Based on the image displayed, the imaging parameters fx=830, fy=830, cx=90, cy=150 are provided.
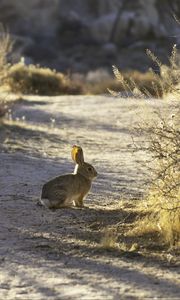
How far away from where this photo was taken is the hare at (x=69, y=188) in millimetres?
8398

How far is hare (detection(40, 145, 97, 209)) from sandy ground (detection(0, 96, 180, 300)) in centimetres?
11

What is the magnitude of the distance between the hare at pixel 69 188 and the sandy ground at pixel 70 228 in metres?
0.11

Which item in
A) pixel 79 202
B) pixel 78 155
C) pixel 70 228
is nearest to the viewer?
pixel 70 228

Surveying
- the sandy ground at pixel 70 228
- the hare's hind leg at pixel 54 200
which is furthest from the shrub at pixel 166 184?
the hare's hind leg at pixel 54 200

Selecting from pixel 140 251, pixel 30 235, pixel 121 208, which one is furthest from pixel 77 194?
pixel 140 251

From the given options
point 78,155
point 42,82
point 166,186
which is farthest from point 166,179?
point 42,82

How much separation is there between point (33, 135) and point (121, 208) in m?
7.39

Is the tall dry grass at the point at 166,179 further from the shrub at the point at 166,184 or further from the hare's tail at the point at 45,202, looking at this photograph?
the hare's tail at the point at 45,202

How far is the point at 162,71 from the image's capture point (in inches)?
290

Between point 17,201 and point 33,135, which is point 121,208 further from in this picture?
point 33,135

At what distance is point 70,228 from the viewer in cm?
760

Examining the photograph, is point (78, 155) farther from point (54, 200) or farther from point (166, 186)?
point (166, 186)

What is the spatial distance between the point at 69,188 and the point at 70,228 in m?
0.99

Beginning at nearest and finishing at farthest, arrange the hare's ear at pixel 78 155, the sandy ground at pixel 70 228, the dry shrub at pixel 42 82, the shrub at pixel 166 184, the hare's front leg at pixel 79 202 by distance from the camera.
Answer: the sandy ground at pixel 70 228
the shrub at pixel 166 184
the hare's front leg at pixel 79 202
the hare's ear at pixel 78 155
the dry shrub at pixel 42 82
